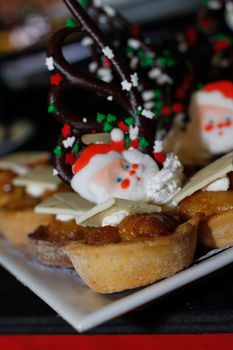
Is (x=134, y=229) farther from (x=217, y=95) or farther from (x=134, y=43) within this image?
(x=134, y=43)

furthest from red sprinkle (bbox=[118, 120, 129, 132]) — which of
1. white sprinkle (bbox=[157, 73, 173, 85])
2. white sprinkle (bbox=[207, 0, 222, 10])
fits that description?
white sprinkle (bbox=[207, 0, 222, 10])

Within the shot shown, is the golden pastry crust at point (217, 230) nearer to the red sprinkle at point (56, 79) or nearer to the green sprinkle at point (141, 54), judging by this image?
the red sprinkle at point (56, 79)

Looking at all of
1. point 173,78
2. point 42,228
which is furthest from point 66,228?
point 173,78

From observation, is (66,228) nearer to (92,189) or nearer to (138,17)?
(92,189)

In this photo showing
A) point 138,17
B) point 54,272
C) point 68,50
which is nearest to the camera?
point 54,272

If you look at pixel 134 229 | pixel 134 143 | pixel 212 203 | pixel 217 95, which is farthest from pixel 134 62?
pixel 134 229
